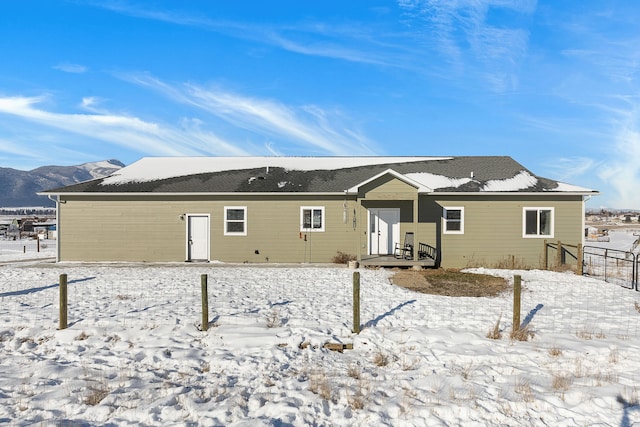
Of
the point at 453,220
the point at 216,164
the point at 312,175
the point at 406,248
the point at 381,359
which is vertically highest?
the point at 216,164

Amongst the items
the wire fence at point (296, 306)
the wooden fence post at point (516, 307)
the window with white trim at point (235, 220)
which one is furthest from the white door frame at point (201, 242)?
the wooden fence post at point (516, 307)

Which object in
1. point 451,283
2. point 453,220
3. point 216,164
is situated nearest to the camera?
point 451,283

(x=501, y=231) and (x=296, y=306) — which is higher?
(x=501, y=231)

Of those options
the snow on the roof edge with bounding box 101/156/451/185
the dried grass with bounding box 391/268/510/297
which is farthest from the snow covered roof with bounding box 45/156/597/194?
the dried grass with bounding box 391/268/510/297

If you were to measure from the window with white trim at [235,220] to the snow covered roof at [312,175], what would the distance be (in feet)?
2.98

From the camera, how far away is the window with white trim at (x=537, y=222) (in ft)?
53.8

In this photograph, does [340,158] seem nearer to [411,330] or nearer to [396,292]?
[396,292]

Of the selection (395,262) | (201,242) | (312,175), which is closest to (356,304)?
(395,262)

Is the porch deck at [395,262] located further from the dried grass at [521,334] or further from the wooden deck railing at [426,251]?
the dried grass at [521,334]

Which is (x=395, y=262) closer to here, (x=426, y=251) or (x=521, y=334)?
(x=426, y=251)

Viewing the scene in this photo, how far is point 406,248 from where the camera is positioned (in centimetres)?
1639

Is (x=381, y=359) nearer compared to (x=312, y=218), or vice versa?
(x=381, y=359)

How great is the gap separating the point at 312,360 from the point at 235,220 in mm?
11738

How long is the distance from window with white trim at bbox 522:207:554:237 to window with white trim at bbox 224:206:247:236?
12835 millimetres
